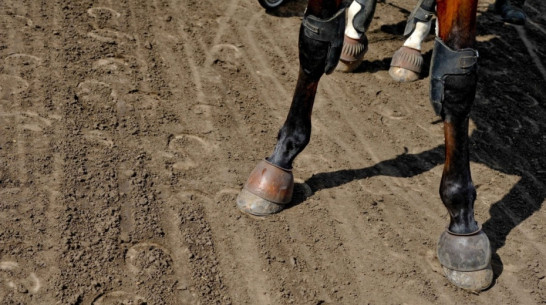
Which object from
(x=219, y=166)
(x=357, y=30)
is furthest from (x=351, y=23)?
(x=219, y=166)

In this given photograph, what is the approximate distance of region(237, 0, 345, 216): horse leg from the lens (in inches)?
132

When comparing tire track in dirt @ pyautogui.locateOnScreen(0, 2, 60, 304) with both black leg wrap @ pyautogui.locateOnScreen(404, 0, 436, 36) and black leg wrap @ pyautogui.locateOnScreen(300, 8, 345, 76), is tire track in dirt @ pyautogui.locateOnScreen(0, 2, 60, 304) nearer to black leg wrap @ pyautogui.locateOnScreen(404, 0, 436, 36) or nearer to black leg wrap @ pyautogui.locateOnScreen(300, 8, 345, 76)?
black leg wrap @ pyautogui.locateOnScreen(300, 8, 345, 76)

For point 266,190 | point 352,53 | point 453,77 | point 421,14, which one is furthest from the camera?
point 421,14

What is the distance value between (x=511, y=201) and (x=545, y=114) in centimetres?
124

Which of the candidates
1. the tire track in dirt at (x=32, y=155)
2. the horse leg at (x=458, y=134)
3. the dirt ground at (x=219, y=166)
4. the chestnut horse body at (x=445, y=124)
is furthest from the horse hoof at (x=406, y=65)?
the tire track in dirt at (x=32, y=155)

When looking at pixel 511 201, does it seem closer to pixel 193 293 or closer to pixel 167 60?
pixel 193 293

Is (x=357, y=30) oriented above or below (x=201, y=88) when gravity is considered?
above

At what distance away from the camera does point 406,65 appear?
510 cm

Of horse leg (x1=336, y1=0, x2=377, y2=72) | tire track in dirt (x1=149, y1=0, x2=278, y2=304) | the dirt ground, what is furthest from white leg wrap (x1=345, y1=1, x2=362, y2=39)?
tire track in dirt (x1=149, y1=0, x2=278, y2=304)

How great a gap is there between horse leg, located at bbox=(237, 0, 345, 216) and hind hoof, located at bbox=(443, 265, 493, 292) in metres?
0.86

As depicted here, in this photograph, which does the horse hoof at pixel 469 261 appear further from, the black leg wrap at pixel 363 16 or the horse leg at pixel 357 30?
the black leg wrap at pixel 363 16

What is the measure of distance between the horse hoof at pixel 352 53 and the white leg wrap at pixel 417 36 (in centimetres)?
32

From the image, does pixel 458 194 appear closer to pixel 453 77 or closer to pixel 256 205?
pixel 453 77

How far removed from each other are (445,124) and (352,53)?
187 cm
